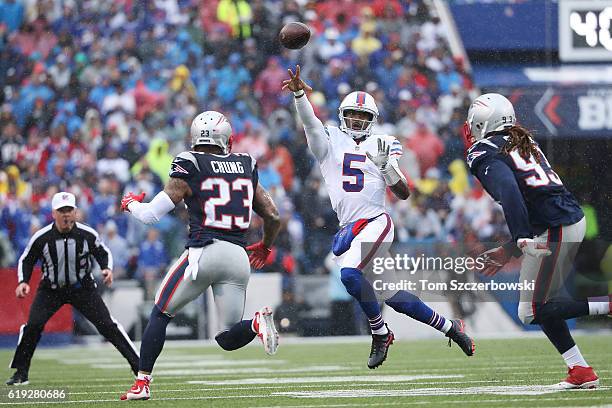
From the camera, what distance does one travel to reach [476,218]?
13016 millimetres

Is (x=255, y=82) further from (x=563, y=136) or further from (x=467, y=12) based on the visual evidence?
(x=563, y=136)

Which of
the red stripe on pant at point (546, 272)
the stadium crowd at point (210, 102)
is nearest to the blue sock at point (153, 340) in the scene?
the red stripe on pant at point (546, 272)

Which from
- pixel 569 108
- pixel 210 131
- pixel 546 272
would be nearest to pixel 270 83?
pixel 569 108

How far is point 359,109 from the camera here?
6.89m

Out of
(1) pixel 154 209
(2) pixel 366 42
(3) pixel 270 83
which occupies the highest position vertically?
(2) pixel 366 42

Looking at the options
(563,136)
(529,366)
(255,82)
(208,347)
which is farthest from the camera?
(255,82)

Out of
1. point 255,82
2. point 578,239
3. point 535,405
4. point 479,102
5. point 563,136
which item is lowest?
point 535,405

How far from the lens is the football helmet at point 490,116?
5.84 metres

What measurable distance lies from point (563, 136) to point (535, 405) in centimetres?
819

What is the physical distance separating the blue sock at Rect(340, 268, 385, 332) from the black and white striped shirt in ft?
6.74

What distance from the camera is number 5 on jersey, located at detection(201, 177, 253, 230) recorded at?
5.74 meters

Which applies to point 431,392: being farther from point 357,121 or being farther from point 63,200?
point 63,200

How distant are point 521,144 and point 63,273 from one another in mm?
3556

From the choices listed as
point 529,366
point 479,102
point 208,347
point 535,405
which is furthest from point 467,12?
point 535,405
